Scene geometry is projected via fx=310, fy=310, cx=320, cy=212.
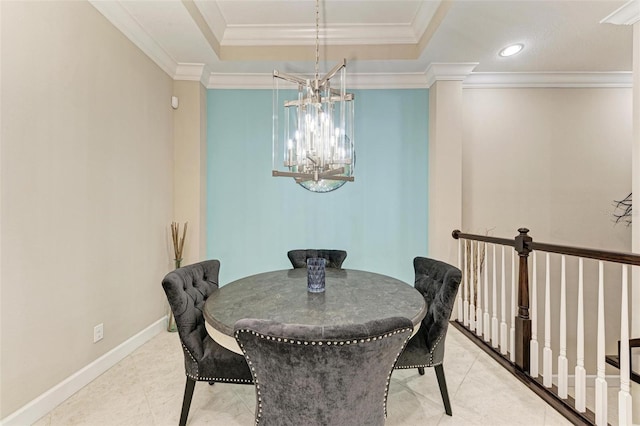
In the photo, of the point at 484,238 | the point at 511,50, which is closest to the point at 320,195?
the point at 484,238

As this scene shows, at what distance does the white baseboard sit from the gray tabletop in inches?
47.7

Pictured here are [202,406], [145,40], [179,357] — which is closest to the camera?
[202,406]

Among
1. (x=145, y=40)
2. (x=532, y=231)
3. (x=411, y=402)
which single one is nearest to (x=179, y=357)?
(x=411, y=402)

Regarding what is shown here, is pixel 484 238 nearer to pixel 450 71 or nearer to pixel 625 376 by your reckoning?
pixel 625 376

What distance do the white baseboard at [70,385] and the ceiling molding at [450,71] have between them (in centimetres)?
392

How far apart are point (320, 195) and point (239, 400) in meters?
2.26

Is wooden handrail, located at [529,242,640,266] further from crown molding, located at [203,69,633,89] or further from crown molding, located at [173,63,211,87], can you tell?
crown molding, located at [173,63,211,87]

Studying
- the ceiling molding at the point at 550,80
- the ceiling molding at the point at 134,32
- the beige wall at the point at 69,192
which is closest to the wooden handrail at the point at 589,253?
the ceiling molding at the point at 550,80

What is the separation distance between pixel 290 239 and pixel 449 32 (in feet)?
8.56

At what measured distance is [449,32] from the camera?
2734 mm

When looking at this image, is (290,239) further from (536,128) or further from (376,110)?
(536,128)

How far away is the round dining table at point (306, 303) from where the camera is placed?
1417 mm

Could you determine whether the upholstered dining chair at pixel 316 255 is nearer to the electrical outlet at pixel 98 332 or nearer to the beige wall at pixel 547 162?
the electrical outlet at pixel 98 332

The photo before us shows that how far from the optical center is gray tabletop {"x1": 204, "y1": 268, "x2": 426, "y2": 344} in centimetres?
144
